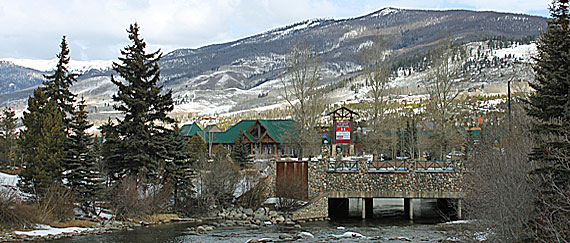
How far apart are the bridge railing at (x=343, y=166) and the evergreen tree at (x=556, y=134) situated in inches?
764

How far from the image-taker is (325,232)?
103 feet

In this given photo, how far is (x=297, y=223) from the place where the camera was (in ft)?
114

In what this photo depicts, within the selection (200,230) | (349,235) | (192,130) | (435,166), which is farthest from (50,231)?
(192,130)

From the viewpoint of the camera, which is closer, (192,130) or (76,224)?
(76,224)

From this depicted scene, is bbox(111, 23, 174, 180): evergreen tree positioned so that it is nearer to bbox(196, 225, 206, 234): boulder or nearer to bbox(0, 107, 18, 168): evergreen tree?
bbox(196, 225, 206, 234): boulder

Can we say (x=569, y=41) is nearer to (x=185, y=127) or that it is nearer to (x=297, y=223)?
(x=297, y=223)

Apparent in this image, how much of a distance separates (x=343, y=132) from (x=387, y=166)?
546 centimetres

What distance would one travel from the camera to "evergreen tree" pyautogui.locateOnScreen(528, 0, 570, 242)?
50.9 ft

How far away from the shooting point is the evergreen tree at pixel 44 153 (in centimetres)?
3198

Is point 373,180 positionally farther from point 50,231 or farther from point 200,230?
point 50,231

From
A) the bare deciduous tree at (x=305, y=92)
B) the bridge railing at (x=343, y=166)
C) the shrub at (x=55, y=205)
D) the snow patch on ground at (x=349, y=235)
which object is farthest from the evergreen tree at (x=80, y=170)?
the bare deciduous tree at (x=305, y=92)

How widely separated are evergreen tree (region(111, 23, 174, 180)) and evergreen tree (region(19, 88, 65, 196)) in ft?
13.7

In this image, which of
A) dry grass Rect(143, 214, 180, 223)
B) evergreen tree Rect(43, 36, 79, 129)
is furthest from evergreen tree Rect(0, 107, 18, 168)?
dry grass Rect(143, 214, 180, 223)

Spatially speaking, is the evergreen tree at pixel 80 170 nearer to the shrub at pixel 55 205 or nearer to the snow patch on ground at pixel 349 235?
the shrub at pixel 55 205
